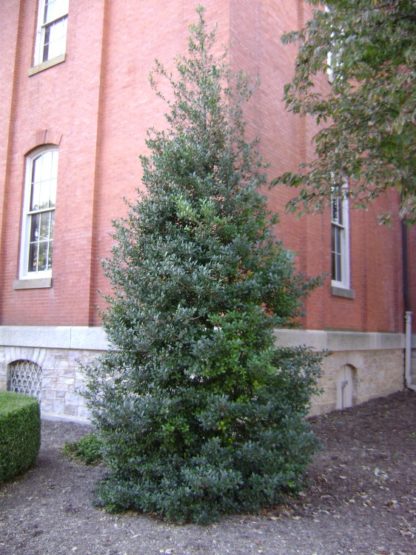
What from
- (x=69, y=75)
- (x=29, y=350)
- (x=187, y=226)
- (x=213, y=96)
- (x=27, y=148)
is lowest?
(x=29, y=350)

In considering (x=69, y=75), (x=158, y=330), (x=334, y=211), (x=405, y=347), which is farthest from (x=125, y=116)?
(x=405, y=347)

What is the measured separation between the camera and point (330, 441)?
306 inches

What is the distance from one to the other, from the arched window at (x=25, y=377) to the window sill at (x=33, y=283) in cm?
143

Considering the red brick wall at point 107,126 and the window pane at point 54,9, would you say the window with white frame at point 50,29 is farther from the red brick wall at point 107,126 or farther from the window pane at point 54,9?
the red brick wall at point 107,126

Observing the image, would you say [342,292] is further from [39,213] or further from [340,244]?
[39,213]

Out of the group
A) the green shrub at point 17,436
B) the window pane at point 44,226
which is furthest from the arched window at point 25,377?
the green shrub at point 17,436

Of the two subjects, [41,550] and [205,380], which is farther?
[205,380]

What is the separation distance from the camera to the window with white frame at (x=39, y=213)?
Answer: 1048 centimetres

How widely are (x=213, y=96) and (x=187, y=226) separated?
5.01 feet

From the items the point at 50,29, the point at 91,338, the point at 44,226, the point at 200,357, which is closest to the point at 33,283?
the point at 44,226

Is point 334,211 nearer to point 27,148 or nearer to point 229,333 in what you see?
point 27,148

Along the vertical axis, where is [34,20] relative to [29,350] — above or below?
above

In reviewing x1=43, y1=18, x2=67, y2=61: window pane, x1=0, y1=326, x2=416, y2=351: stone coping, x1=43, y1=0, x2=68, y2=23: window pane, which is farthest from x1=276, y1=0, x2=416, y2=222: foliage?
x1=43, y1=0, x2=68, y2=23: window pane

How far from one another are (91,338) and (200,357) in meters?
4.71
